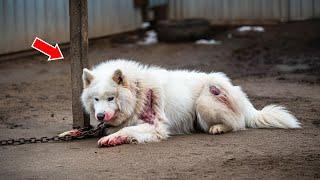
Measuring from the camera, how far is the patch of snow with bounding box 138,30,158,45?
54.8 feet

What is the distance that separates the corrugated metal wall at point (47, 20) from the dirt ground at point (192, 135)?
1.37 ft

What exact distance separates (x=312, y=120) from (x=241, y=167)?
2778mm

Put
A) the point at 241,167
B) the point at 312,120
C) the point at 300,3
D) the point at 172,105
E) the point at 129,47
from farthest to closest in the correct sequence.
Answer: the point at 300,3, the point at 129,47, the point at 312,120, the point at 172,105, the point at 241,167

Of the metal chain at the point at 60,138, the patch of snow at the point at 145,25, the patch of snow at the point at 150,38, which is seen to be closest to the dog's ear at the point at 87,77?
the metal chain at the point at 60,138

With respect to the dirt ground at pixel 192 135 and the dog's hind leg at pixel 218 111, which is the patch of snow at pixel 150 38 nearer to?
the dirt ground at pixel 192 135

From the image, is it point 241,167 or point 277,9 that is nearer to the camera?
point 241,167

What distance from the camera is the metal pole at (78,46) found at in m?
7.24

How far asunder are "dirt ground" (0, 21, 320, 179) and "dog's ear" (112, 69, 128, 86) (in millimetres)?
693

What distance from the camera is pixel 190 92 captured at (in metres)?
7.46

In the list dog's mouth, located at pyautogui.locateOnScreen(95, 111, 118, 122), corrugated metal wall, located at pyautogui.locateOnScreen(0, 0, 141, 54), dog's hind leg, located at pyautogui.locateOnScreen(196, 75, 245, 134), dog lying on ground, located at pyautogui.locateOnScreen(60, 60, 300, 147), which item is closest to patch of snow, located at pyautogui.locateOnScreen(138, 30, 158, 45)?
corrugated metal wall, located at pyautogui.locateOnScreen(0, 0, 141, 54)

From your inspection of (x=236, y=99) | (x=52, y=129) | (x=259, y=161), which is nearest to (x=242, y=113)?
(x=236, y=99)

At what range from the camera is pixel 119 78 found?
6.84 metres

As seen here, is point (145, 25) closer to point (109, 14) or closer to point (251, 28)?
point (109, 14)

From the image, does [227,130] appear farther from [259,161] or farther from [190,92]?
[259,161]
